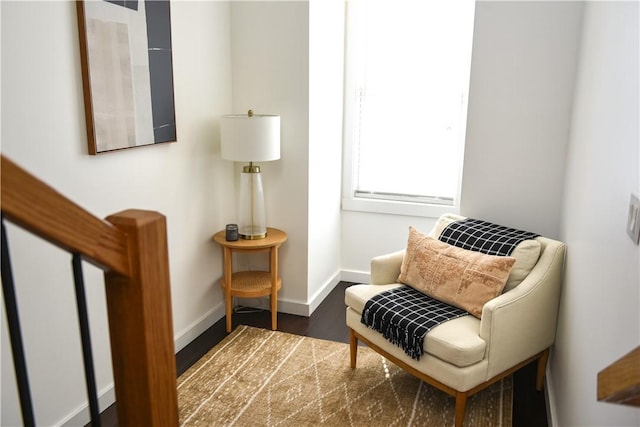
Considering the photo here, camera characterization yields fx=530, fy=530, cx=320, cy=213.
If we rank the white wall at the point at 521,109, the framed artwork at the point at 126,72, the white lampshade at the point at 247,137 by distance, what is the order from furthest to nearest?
the white lampshade at the point at 247,137
the white wall at the point at 521,109
the framed artwork at the point at 126,72

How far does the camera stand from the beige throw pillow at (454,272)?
Answer: 97.7 inches

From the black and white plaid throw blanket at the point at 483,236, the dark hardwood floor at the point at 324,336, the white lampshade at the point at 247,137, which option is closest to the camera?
the dark hardwood floor at the point at 324,336

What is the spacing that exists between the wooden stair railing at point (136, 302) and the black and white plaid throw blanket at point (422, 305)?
154 cm

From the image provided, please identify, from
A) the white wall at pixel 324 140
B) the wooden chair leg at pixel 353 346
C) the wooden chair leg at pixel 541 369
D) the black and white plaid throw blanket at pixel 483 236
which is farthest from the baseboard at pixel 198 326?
the wooden chair leg at pixel 541 369

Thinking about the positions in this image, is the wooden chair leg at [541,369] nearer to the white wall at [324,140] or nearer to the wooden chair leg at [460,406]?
the wooden chair leg at [460,406]

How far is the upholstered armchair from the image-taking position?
2.30 m

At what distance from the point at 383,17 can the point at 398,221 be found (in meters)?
1.48

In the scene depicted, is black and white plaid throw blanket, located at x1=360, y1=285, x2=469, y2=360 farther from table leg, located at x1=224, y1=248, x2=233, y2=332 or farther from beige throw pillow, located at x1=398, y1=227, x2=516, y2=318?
table leg, located at x1=224, y1=248, x2=233, y2=332

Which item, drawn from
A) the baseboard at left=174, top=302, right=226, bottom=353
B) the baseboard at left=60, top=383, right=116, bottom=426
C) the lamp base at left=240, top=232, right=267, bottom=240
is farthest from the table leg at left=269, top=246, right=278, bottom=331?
the baseboard at left=60, top=383, right=116, bottom=426

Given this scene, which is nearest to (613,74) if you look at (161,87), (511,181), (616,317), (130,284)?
(616,317)

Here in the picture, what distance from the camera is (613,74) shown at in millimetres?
1857

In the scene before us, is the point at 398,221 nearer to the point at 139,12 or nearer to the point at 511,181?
the point at 511,181

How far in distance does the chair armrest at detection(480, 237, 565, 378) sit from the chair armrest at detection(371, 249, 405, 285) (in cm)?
64

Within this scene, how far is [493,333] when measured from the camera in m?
2.32
